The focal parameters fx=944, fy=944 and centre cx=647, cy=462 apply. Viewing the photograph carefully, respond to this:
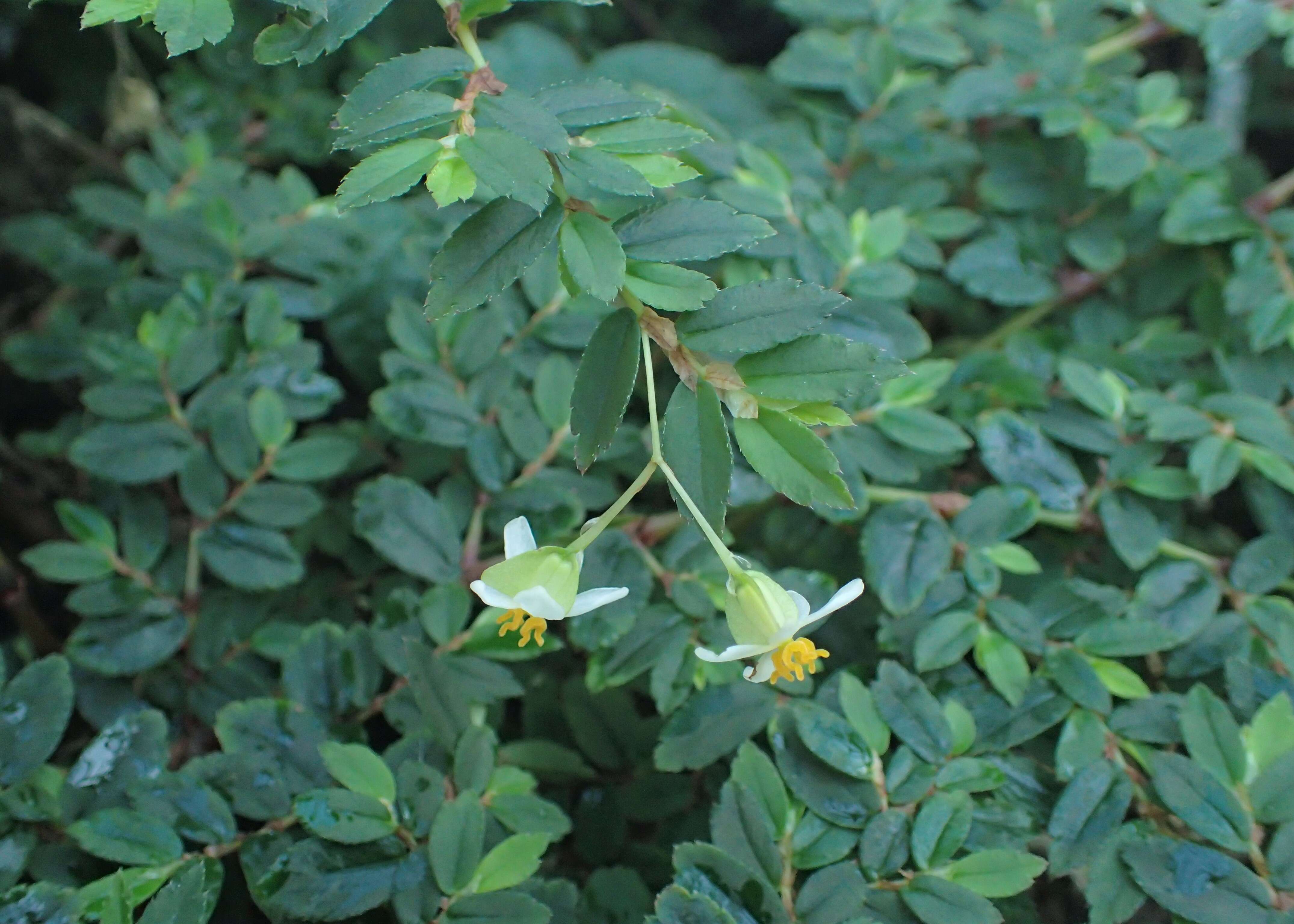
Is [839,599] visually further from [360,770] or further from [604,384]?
[360,770]

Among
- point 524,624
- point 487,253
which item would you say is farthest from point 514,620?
point 487,253

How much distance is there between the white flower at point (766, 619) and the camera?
1.87 ft

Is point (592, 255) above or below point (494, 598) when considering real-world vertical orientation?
above

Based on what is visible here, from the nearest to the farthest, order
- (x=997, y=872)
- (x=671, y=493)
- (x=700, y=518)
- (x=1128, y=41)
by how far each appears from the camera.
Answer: (x=700, y=518) → (x=997, y=872) → (x=671, y=493) → (x=1128, y=41)

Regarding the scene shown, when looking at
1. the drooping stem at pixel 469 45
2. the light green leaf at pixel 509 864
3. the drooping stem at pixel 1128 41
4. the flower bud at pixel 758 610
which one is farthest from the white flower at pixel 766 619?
the drooping stem at pixel 1128 41

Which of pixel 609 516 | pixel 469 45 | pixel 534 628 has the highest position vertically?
pixel 469 45

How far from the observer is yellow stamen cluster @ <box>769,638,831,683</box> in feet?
2.00

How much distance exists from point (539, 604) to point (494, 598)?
0.11 feet

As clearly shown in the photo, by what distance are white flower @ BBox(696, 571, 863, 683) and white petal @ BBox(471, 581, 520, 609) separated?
0.38 ft

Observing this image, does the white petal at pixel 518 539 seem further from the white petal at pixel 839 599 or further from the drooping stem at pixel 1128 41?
the drooping stem at pixel 1128 41

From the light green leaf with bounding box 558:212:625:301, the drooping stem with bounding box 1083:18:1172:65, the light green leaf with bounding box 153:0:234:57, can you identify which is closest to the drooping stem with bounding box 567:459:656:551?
the light green leaf with bounding box 558:212:625:301

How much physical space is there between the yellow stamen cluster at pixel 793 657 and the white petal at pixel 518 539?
0.57ft

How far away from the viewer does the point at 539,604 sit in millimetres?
556

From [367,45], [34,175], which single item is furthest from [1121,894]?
[34,175]
